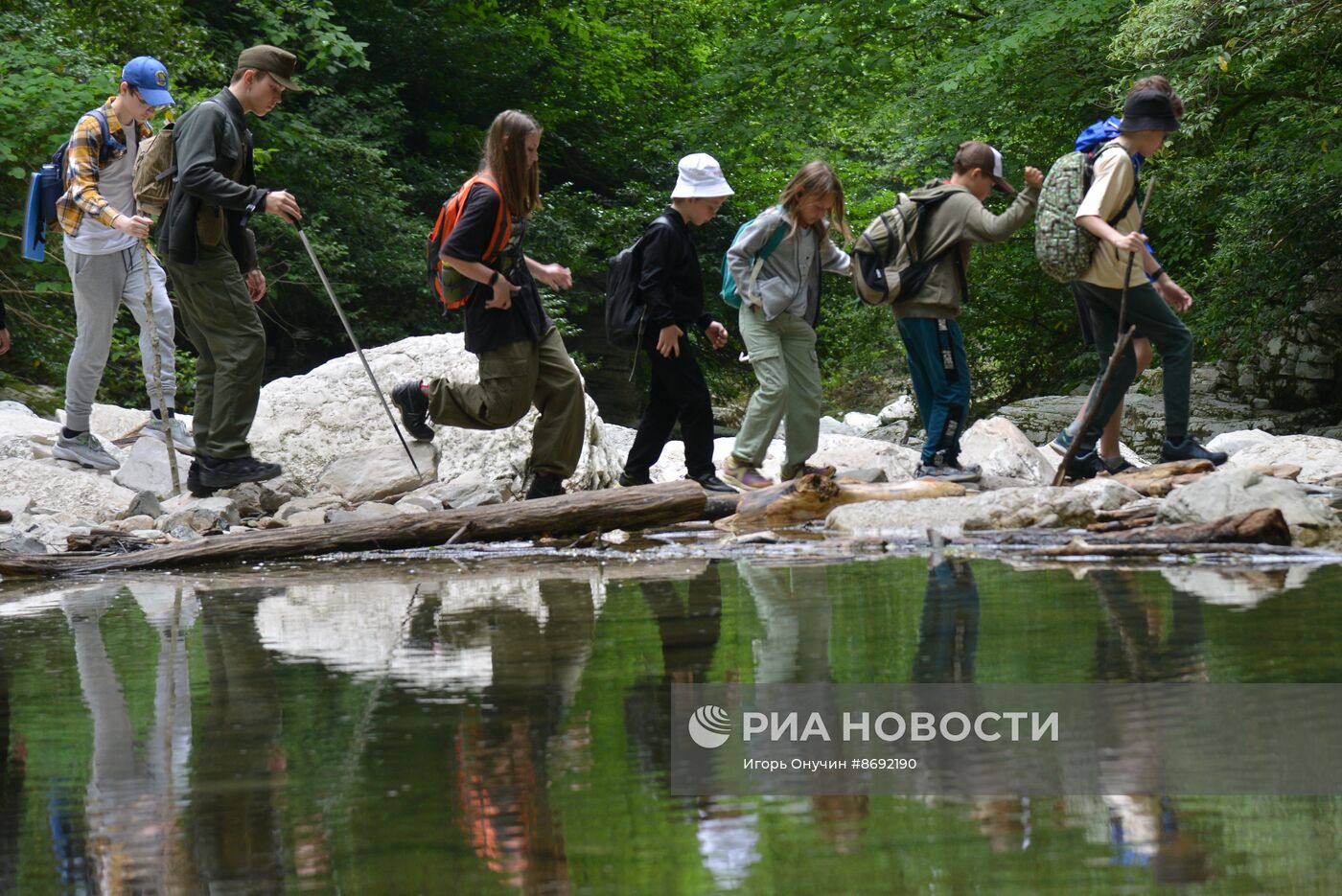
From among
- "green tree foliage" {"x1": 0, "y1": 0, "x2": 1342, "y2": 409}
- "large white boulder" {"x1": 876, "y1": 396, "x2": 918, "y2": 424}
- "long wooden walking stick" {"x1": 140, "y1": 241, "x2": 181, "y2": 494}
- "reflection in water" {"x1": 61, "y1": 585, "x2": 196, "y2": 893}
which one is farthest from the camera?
"large white boulder" {"x1": 876, "y1": 396, "x2": 918, "y2": 424}

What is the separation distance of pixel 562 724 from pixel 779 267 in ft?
20.0

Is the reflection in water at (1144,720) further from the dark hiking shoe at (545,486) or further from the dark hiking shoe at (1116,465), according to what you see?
the dark hiking shoe at (1116,465)

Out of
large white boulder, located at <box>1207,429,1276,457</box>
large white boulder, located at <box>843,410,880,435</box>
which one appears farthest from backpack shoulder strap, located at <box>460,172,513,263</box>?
large white boulder, located at <box>843,410,880,435</box>

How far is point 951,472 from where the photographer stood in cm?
914

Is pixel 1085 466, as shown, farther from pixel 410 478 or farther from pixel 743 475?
pixel 410 478

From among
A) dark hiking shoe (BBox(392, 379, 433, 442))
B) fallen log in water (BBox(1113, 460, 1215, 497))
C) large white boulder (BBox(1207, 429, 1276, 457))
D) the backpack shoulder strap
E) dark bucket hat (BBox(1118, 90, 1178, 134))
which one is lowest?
large white boulder (BBox(1207, 429, 1276, 457))

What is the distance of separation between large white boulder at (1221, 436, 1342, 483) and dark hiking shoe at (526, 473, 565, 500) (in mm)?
3923

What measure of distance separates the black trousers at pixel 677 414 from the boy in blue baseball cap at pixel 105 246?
9.16 feet

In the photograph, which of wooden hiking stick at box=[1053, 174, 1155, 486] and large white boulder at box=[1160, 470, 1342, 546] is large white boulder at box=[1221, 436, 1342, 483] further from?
large white boulder at box=[1160, 470, 1342, 546]

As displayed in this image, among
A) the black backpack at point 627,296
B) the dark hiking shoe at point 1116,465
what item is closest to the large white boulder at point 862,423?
the dark hiking shoe at point 1116,465

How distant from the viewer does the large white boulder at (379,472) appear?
9344mm

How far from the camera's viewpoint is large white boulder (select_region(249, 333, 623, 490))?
9.73 metres

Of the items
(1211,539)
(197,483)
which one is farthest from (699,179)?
(1211,539)

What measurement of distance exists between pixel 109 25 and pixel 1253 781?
1688cm
